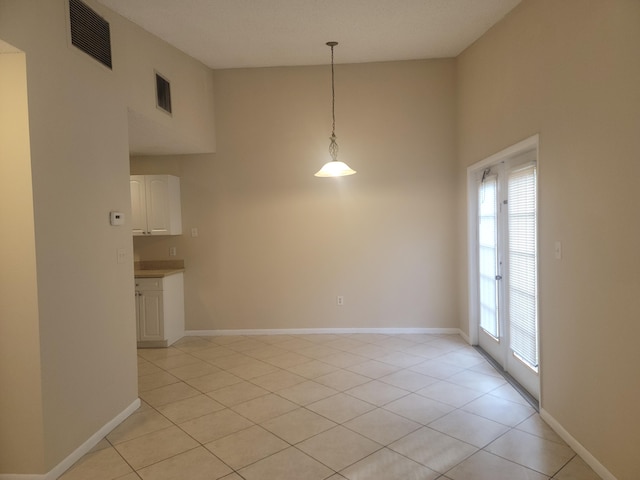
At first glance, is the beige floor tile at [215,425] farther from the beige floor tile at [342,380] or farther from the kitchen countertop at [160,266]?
the kitchen countertop at [160,266]

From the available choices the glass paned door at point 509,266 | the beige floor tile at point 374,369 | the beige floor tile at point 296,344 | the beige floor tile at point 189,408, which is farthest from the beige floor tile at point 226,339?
the glass paned door at point 509,266

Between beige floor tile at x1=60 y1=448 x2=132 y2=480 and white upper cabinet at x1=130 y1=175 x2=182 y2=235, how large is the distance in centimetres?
316

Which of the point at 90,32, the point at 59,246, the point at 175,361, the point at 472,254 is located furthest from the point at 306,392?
the point at 90,32

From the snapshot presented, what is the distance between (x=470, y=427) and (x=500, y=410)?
0.41 m

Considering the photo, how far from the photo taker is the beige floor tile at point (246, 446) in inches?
109

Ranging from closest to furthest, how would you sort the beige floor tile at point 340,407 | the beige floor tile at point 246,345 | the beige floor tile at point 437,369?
1. the beige floor tile at point 340,407
2. the beige floor tile at point 437,369
3. the beige floor tile at point 246,345

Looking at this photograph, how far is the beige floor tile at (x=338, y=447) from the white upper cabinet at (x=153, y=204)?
3573 mm

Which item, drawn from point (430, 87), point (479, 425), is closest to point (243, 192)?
point (430, 87)

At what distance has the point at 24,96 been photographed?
2.48 meters

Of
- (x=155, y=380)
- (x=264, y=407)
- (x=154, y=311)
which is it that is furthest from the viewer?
(x=154, y=311)

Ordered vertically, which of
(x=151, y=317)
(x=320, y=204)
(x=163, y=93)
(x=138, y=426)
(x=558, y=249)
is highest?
(x=163, y=93)

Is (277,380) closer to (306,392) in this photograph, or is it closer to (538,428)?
(306,392)

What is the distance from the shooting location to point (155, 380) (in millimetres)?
4254

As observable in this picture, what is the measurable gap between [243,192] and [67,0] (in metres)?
3.14
